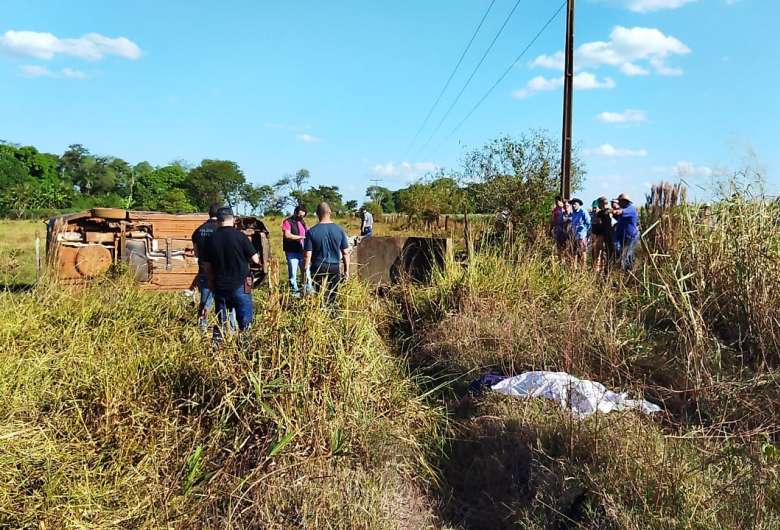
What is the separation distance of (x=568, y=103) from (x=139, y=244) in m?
9.16

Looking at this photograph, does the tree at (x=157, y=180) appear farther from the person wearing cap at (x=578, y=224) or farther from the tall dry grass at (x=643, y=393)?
the tall dry grass at (x=643, y=393)

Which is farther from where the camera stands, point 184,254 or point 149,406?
point 184,254

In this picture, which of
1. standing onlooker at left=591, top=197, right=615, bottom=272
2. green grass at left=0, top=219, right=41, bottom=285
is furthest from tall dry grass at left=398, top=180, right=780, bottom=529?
green grass at left=0, top=219, right=41, bottom=285

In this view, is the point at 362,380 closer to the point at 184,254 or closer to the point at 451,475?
the point at 451,475

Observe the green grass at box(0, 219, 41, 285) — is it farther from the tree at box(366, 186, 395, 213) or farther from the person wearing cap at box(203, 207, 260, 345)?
the tree at box(366, 186, 395, 213)

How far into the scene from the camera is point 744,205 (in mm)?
4613

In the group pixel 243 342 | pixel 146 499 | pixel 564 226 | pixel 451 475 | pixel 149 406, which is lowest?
pixel 451 475

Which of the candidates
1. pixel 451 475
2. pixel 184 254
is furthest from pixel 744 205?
pixel 184 254

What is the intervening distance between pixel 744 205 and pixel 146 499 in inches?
181

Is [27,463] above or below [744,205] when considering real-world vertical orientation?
below

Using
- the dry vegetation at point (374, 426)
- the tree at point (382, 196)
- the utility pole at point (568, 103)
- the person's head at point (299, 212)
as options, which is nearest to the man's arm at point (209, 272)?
the dry vegetation at point (374, 426)

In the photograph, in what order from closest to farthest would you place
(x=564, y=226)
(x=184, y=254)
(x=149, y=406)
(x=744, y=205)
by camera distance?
(x=149, y=406), (x=744, y=205), (x=564, y=226), (x=184, y=254)

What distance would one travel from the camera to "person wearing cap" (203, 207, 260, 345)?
549cm

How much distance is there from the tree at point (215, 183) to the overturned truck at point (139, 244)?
8397 cm
